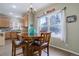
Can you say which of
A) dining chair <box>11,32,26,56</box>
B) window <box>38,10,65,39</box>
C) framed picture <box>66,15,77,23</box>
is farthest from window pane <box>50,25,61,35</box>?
dining chair <box>11,32,26,56</box>

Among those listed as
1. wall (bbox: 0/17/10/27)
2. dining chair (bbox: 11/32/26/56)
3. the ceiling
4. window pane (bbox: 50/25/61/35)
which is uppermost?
the ceiling

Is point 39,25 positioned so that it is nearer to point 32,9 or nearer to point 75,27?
point 32,9

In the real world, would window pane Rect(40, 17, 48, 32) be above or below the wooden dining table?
above

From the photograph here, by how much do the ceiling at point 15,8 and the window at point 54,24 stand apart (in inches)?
10.1

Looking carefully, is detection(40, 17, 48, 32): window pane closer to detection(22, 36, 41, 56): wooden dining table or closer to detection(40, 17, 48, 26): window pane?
detection(40, 17, 48, 26): window pane

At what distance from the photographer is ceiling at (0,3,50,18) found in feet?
7.23

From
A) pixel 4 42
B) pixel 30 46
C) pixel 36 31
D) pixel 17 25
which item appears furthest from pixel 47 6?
pixel 4 42

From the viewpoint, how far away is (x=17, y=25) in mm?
2221

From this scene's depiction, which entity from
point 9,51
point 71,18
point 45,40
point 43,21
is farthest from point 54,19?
point 9,51

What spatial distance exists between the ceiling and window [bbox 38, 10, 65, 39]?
258mm

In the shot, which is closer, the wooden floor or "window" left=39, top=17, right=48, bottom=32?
the wooden floor

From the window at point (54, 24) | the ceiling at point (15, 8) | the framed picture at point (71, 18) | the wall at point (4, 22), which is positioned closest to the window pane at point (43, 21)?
the window at point (54, 24)

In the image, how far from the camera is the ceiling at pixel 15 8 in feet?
7.23

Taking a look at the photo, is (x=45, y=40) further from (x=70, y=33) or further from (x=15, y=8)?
(x=15, y=8)
